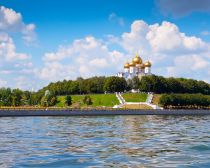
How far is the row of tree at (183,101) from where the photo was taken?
11531 centimetres

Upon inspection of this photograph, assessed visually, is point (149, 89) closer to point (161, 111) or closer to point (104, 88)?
point (104, 88)

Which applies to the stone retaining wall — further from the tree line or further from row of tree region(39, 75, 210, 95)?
the tree line

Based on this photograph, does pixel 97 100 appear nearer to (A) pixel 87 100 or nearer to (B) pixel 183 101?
(A) pixel 87 100

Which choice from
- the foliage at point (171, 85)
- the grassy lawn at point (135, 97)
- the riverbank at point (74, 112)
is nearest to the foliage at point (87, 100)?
the grassy lawn at point (135, 97)

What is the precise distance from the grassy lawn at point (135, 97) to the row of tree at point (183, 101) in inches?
349

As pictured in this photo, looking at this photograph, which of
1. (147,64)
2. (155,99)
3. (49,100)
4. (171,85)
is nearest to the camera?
(155,99)

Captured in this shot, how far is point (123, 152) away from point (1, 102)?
98672 millimetres

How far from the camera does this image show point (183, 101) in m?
120

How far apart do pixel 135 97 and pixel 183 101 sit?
1397 cm

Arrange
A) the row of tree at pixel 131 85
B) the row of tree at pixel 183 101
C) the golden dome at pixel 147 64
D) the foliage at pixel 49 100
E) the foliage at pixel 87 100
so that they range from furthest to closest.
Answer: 1. the golden dome at pixel 147 64
2. the row of tree at pixel 131 85
3. the foliage at pixel 49 100
4. the foliage at pixel 87 100
5. the row of tree at pixel 183 101

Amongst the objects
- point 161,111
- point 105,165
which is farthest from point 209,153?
point 161,111

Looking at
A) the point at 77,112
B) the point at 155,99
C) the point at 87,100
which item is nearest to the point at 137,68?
the point at 155,99

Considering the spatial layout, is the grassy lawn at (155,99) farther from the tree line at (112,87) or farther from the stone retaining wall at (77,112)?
the stone retaining wall at (77,112)

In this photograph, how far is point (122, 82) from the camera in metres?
132
